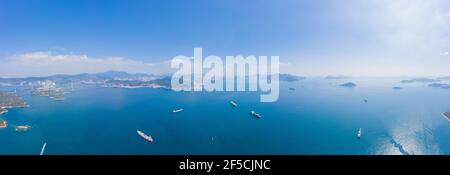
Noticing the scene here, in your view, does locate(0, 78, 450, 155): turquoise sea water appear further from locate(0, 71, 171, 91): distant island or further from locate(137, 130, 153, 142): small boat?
locate(0, 71, 171, 91): distant island

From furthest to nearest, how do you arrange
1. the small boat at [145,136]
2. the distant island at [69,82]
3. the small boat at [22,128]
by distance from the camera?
the distant island at [69,82] < the small boat at [22,128] < the small boat at [145,136]

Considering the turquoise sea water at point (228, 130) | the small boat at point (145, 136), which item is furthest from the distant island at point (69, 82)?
the small boat at point (145, 136)

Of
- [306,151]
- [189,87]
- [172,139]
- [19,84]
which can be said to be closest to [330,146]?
[306,151]

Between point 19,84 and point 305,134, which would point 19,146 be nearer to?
point 305,134

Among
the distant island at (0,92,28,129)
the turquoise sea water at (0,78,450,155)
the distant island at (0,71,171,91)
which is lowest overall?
the turquoise sea water at (0,78,450,155)

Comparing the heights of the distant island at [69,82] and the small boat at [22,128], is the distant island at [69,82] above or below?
above

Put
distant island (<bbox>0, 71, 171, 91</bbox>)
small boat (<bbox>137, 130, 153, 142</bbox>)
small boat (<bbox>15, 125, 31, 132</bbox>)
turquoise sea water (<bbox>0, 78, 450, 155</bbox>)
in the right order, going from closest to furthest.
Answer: turquoise sea water (<bbox>0, 78, 450, 155</bbox>) → small boat (<bbox>137, 130, 153, 142</bbox>) → small boat (<bbox>15, 125, 31, 132</bbox>) → distant island (<bbox>0, 71, 171, 91</bbox>)

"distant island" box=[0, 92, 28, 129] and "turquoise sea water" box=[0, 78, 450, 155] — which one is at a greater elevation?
"distant island" box=[0, 92, 28, 129]

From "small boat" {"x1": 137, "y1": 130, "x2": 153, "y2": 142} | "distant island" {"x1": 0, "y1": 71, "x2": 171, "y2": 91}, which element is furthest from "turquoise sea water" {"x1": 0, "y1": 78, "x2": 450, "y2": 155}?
"distant island" {"x1": 0, "y1": 71, "x2": 171, "y2": 91}

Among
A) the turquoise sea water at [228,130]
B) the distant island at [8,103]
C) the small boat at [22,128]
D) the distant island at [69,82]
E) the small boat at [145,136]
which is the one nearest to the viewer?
the turquoise sea water at [228,130]

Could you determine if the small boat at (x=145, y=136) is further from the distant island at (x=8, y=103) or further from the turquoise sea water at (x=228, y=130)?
the distant island at (x=8, y=103)

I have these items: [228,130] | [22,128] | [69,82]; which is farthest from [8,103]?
[69,82]

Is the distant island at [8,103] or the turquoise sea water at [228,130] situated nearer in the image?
the turquoise sea water at [228,130]

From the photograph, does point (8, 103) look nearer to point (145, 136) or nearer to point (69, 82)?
point (145, 136)
